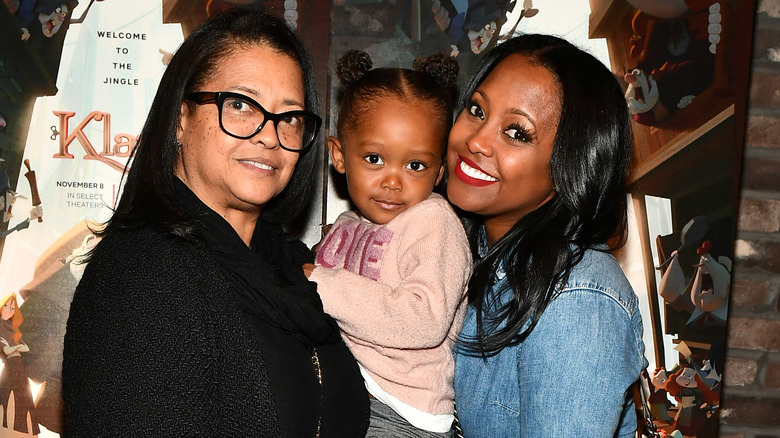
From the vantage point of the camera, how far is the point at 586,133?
1.79 metres

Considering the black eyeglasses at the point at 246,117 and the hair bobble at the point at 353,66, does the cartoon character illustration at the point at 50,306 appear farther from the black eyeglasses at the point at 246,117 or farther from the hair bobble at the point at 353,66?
the black eyeglasses at the point at 246,117

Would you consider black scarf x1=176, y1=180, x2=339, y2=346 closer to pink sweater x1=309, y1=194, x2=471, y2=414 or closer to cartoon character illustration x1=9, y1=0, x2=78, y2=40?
pink sweater x1=309, y1=194, x2=471, y2=414

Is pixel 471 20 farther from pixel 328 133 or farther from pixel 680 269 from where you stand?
pixel 680 269

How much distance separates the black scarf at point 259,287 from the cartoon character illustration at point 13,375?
1497 millimetres

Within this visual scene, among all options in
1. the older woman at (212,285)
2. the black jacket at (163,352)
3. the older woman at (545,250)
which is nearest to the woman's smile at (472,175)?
the older woman at (545,250)

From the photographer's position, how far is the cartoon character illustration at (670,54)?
2.59m

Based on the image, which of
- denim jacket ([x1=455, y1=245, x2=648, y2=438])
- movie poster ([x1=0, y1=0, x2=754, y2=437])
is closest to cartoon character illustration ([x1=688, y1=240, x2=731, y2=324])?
movie poster ([x1=0, y1=0, x2=754, y2=437])

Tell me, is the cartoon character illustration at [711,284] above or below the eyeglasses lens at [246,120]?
below

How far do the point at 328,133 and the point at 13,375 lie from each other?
1.53 metres

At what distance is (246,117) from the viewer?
5.30 feet

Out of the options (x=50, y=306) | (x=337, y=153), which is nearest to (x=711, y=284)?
(x=337, y=153)

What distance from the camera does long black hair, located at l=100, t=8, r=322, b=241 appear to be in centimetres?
155

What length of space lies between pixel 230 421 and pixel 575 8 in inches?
81.8

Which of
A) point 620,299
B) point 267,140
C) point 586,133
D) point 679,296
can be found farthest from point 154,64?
point 679,296
